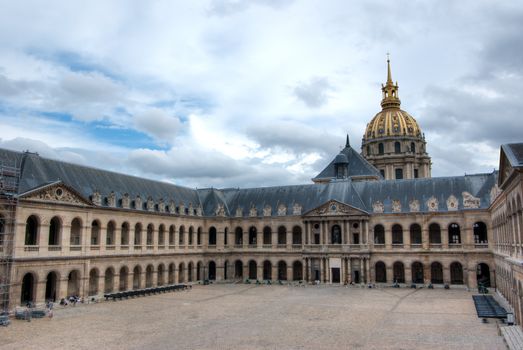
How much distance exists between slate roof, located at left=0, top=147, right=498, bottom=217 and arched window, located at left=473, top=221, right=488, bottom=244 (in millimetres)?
3227

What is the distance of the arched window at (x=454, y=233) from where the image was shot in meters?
64.6

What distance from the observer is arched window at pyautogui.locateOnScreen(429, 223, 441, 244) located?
65562mm

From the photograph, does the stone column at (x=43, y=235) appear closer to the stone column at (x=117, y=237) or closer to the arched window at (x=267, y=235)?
the stone column at (x=117, y=237)

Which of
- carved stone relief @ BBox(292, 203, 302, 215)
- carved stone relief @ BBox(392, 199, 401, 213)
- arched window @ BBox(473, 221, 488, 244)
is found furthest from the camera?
carved stone relief @ BBox(292, 203, 302, 215)

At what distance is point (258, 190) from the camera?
261ft

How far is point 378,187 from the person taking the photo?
7094cm

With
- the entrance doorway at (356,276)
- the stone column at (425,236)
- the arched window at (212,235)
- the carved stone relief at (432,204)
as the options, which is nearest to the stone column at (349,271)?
the entrance doorway at (356,276)

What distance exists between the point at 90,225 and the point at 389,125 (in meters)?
77.5

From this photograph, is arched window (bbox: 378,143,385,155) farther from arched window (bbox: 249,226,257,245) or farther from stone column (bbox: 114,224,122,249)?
stone column (bbox: 114,224,122,249)

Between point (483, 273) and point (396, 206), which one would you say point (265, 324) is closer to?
point (396, 206)

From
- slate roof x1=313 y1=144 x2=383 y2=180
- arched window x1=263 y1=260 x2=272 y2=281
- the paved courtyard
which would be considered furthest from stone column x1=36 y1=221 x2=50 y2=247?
slate roof x1=313 y1=144 x2=383 y2=180

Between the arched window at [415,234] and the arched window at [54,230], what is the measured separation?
4564 centimetres

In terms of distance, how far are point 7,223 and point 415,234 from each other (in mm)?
51239

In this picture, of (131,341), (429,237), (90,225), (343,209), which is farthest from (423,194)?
(131,341)
